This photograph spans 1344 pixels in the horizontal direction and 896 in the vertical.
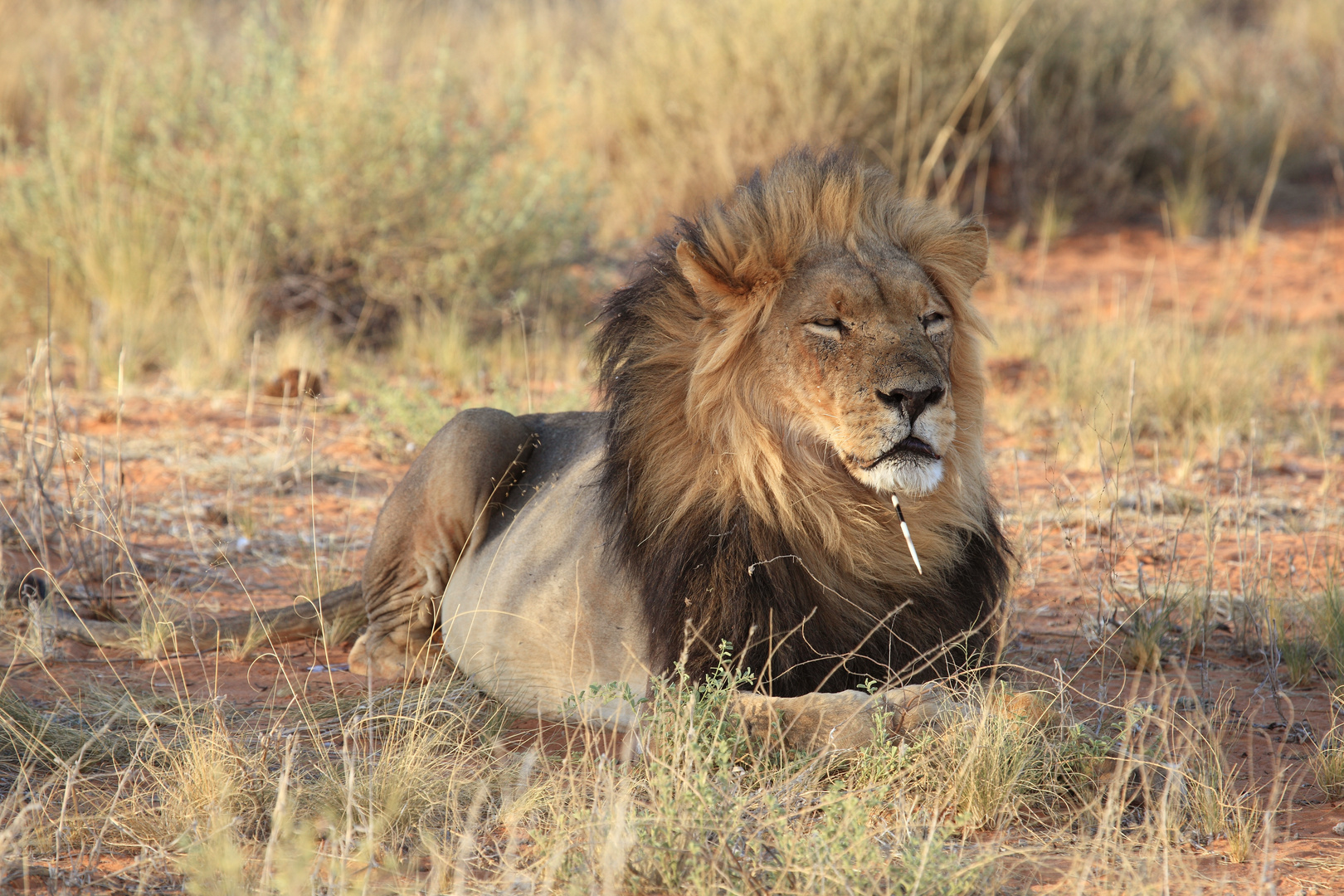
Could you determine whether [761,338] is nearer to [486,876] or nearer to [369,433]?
[486,876]

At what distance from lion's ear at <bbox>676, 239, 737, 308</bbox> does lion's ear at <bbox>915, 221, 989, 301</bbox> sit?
1.98 feet

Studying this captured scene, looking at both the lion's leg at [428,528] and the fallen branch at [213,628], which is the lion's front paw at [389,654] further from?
the fallen branch at [213,628]

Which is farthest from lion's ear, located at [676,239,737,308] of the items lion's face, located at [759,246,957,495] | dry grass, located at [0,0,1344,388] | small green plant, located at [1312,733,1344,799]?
dry grass, located at [0,0,1344,388]

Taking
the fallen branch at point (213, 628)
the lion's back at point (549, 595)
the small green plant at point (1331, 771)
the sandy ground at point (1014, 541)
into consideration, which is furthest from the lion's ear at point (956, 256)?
the fallen branch at point (213, 628)

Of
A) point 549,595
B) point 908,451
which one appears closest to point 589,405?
point 549,595

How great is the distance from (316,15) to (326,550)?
5.98 meters

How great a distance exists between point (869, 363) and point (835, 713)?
896 millimetres

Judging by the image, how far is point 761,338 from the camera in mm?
3414

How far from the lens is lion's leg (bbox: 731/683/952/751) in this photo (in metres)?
3.17

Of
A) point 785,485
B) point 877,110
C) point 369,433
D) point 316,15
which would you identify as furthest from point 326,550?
point 877,110

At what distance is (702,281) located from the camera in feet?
11.2

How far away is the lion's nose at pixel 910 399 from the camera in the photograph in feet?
10.4

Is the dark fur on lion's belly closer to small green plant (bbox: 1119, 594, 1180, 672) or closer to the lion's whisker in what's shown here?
the lion's whisker

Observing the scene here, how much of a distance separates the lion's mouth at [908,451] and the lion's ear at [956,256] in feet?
2.04
